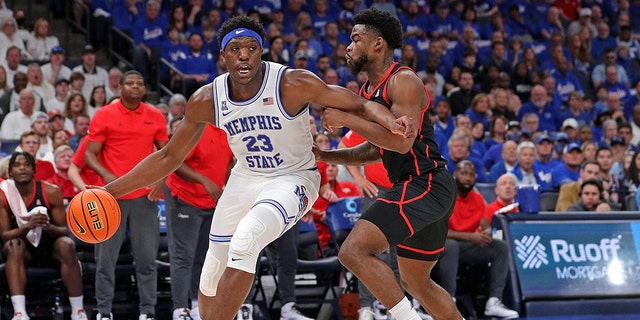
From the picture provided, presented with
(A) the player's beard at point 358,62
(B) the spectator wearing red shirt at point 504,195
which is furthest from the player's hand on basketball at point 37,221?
(B) the spectator wearing red shirt at point 504,195

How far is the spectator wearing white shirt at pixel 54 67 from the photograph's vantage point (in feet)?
39.4

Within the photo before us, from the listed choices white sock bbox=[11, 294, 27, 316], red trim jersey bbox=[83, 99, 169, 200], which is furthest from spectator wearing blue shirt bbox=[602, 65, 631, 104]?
white sock bbox=[11, 294, 27, 316]

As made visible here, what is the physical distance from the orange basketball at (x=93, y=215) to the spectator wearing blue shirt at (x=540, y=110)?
385 inches

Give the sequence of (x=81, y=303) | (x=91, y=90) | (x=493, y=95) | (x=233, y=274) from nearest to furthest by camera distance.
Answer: (x=233, y=274) < (x=81, y=303) < (x=91, y=90) < (x=493, y=95)

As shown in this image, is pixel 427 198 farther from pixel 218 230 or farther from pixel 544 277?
pixel 544 277

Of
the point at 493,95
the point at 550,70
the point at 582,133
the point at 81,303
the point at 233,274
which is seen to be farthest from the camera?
the point at 550,70

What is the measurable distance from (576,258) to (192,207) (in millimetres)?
3575

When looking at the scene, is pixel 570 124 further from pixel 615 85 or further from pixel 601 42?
pixel 601 42

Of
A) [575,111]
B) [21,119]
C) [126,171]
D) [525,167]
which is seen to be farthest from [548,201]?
[21,119]

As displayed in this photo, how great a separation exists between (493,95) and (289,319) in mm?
6846

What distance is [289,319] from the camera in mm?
8438

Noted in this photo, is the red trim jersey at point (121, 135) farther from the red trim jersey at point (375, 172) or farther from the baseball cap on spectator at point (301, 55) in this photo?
the baseball cap on spectator at point (301, 55)

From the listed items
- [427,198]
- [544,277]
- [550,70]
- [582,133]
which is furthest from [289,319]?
[550,70]

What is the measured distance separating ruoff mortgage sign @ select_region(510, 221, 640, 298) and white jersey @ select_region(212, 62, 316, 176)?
3721 mm
